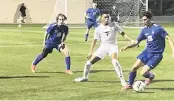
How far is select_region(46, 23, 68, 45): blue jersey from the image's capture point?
46.4 ft

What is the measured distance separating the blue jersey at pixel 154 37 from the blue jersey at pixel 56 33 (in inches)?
148

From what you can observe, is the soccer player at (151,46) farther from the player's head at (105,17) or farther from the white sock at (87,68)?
the white sock at (87,68)

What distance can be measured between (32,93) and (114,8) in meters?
36.5

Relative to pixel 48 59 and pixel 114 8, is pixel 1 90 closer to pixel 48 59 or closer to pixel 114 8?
pixel 48 59

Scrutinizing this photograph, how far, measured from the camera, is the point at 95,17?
25688 mm

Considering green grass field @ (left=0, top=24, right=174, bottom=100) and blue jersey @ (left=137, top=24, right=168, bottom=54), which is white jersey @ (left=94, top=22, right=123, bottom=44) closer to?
blue jersey @ (left=137, top=24, right=168, bottom=54)

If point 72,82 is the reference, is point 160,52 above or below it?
above

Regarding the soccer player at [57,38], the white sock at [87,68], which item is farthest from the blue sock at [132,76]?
the soccer player at [57,38]

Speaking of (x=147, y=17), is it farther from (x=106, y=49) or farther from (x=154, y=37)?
(x=106, y=49)

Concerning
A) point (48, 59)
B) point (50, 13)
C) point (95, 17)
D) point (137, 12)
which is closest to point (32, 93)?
point (48, 59)

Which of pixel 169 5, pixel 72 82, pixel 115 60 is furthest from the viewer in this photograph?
pixel 169 5

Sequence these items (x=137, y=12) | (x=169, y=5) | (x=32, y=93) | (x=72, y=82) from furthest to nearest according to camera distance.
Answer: (x=169, y=5), (x=137, y=12), (x=72, y=82), (x=32, y=93)

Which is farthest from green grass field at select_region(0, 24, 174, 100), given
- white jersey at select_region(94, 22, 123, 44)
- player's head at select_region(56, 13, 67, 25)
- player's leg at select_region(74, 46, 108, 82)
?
player's head at select_region(56, 13, 67, 25)

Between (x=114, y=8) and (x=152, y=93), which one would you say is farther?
(x=114, y=8)
